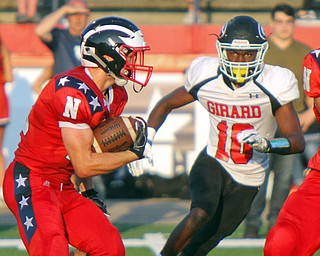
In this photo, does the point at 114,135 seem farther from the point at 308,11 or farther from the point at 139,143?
the point at 308,11

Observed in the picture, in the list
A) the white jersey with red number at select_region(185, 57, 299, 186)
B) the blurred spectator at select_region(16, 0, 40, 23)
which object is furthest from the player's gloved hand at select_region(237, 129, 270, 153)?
the blurred spectator at select_region(16, 0, 40, 23)

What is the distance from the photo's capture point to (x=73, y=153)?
4461mm

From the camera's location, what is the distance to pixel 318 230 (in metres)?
4.66

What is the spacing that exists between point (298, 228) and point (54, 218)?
1194 millimetres

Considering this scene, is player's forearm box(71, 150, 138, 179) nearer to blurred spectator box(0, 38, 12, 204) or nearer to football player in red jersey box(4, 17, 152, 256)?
football player in red jersey box(4, 17, 152, 256)

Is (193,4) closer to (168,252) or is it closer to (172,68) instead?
(172,68)

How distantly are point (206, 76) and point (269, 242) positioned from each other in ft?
4.27

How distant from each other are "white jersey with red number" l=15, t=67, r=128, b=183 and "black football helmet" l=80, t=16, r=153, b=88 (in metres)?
0.10

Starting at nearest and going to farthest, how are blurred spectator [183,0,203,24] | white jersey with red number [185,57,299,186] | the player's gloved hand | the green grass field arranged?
the player's gloved hand, white jersey with red number [185,57,299,186], the green grass field, blurred spectator [183,0,203,24]

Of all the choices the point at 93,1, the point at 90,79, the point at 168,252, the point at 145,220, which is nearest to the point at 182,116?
the point at 145,220

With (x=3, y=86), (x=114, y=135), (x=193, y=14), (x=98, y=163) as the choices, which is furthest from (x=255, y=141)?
(x=193, y=14)

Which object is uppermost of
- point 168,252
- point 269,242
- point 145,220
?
point 269,242

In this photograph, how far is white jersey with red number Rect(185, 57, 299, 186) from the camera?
5.44m

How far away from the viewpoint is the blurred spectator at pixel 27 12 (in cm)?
904
